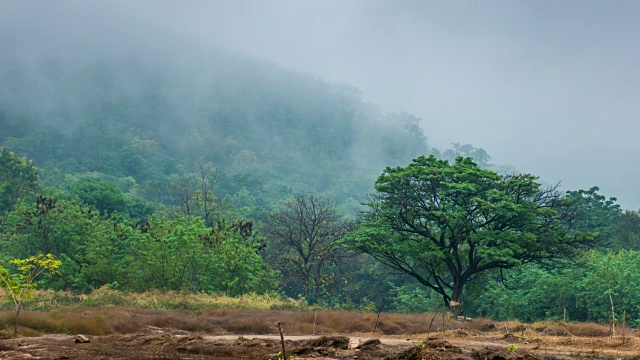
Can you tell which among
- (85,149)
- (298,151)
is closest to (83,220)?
(85,149)

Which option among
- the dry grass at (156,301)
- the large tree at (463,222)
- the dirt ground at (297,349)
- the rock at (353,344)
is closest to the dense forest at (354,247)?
the large tree at (463,222)

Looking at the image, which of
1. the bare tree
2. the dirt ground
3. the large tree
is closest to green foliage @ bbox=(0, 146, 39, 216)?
the bare tree

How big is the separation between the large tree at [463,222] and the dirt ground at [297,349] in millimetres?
12425

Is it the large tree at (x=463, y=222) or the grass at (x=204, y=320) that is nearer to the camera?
the grass at (x=204, y=320)

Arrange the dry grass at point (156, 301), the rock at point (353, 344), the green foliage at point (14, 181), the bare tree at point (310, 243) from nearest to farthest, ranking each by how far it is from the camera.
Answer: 1. the rock at point (353, 344)
2. the dry grass at point (156, 301)
3. the bare tree at point (310, 243)
4. the green foliage at point (14, 181)

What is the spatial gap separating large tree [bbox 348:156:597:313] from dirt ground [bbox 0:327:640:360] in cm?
1242

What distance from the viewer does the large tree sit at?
111ft

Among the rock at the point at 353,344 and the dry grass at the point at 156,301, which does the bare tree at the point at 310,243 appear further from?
the rock at the point at 353,344

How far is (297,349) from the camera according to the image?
1756cm

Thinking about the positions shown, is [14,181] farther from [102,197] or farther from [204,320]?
[204,320]

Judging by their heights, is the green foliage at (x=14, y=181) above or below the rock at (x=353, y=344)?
above

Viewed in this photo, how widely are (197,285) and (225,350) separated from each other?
900 inches

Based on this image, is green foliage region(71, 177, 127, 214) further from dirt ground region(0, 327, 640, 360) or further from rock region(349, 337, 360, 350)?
rock region(349, 337, 360, 350)

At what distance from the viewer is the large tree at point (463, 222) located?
33969 millimetres
